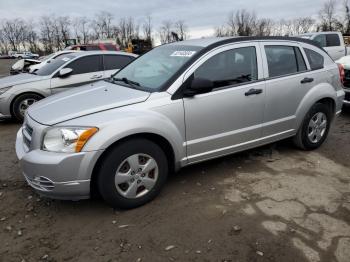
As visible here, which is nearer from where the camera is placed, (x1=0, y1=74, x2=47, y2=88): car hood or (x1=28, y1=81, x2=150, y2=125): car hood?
(x1=28, y1=81, x2=150, y2=125): car hood

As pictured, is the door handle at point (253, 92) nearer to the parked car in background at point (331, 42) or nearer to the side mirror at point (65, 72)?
the side mirror at point (65, 72)

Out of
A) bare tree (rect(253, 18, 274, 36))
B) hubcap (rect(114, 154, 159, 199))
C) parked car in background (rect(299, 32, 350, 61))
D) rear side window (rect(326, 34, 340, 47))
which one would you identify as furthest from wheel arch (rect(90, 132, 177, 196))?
bare tree (rect(253, 18, 274, 36))

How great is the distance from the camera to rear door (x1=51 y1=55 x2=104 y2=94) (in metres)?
7.52

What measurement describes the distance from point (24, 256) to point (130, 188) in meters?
1.11

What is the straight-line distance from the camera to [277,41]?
4582mm

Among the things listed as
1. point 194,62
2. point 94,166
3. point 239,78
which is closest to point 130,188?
point 94,166

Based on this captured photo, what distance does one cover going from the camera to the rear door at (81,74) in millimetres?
7523

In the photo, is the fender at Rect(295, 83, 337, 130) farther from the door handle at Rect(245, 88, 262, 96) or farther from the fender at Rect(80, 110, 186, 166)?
the fender at Rect(80, 110, 186, 166)

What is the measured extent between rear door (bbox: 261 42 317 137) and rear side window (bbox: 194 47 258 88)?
217 mm

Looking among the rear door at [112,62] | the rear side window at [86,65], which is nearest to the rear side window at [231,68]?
the rear door at [112,62]

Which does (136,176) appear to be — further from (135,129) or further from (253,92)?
(253,92)

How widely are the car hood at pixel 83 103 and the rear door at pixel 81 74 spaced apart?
143 inches

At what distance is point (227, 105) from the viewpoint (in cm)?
395

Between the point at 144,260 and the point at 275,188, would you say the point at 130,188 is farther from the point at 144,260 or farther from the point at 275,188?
the point at 275,188
